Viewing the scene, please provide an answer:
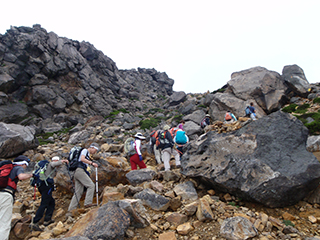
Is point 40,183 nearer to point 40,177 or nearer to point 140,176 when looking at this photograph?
point 40,177

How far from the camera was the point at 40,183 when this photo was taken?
18.8ft

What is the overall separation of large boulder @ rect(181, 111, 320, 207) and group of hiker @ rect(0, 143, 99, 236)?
Result: 135 inches

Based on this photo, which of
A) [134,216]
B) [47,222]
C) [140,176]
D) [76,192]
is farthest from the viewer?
[140,176]

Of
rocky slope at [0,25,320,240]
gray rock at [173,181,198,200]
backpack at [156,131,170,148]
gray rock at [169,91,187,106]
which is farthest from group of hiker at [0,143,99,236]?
gray rock at [169,91,187,106]

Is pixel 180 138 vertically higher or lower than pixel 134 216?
higher

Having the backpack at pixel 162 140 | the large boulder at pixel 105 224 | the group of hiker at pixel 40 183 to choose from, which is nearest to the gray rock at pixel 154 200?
the large boulder at pixel 105 224

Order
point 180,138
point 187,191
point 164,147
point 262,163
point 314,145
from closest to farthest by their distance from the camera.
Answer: point 262,163 → point 187,191 → point 314,145 → point 164,147 → point 180,138

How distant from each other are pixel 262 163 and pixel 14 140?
54.8 ft

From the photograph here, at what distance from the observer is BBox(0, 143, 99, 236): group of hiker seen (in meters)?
4.39

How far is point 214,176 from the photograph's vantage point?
546cm

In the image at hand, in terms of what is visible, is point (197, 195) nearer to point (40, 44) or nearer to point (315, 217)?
point (315, 217)

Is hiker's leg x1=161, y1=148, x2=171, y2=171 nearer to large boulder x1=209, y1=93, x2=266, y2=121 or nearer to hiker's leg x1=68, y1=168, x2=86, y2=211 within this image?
hiker's leg x1=68, y1=168, x2=86, y2=211

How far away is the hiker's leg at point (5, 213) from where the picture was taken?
4.25 meters

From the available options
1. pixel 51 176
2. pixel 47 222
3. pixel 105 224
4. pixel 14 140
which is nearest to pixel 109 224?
pixel 105 224
